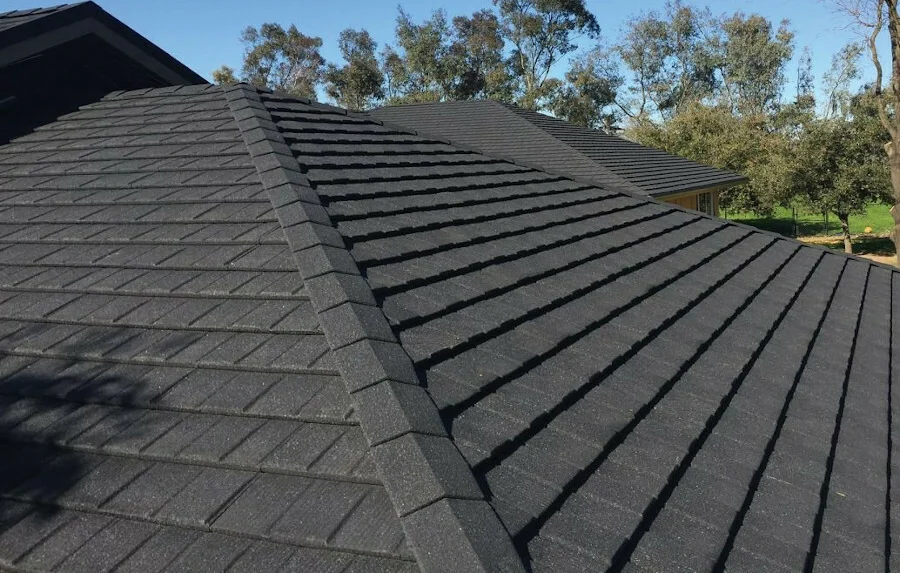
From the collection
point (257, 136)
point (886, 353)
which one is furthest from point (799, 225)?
point (257, 136)

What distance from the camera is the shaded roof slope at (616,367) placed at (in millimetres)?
2238

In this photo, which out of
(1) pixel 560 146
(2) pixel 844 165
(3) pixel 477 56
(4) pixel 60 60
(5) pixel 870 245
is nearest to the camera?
(4) pixel 60 60

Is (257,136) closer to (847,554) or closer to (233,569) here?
(233,569)

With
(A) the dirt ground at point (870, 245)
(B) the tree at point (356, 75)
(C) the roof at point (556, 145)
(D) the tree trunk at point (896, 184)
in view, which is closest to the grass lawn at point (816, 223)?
(A) the dirt ground at point (870, 245)

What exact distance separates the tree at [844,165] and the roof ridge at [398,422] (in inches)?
1181

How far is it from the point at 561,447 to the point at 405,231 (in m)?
2.01

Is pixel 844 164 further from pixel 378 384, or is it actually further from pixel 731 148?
pixel 378 384

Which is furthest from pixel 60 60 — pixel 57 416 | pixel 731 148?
pixel 731 148

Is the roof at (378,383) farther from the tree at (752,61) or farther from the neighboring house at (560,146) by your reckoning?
the tree at (752,61)

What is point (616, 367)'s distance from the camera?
3.31 m

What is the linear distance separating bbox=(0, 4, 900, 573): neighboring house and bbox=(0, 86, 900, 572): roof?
0.01 m

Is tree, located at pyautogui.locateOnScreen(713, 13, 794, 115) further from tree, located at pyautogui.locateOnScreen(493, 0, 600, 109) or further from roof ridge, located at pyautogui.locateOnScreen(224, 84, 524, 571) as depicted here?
roof ridge, located at pyautogui.locateOnScreen(224, 84, 524, 571)

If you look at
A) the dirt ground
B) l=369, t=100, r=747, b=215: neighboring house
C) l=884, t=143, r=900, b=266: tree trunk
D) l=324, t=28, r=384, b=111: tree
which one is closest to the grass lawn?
the dirt ground

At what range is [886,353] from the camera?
5.12 m
